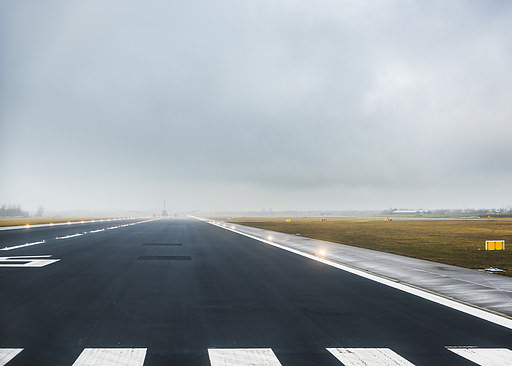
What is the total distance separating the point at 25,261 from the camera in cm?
1560

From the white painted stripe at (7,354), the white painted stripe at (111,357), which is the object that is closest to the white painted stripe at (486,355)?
the white painted stripe at (111,357)

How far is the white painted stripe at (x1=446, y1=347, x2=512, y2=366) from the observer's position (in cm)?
540

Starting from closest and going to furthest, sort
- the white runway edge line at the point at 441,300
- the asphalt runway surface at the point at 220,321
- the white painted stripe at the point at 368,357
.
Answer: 1. the white painted stripe at the point at 368,357
2. the asphalt runway surface at the point at 220,321
3. the white runway edge line at the point at 441,300

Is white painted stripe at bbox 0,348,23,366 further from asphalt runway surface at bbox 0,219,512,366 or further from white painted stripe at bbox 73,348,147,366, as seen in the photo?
white painted stripe at bbox 73,348,147,366

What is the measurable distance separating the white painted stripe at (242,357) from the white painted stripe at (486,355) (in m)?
2.67

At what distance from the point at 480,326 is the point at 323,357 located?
11.4ft

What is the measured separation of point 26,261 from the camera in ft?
51.2

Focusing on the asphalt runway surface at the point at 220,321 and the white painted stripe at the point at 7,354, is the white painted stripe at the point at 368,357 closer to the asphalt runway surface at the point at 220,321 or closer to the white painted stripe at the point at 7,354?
the asphalt runway surface at the point at 220,321

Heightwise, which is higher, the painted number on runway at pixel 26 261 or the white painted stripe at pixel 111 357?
the painted number on runway at pixel 26 261

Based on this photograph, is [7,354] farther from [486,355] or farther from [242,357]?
[486,355]

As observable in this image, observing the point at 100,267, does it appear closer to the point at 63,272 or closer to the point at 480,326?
the point at 63,272

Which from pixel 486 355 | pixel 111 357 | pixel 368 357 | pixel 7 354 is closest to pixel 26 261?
pixel 7 354

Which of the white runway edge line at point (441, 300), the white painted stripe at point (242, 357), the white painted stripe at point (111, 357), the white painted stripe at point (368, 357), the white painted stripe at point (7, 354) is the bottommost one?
the white runway edge line at point (441, 300)

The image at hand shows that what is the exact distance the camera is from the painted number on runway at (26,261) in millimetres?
14500
